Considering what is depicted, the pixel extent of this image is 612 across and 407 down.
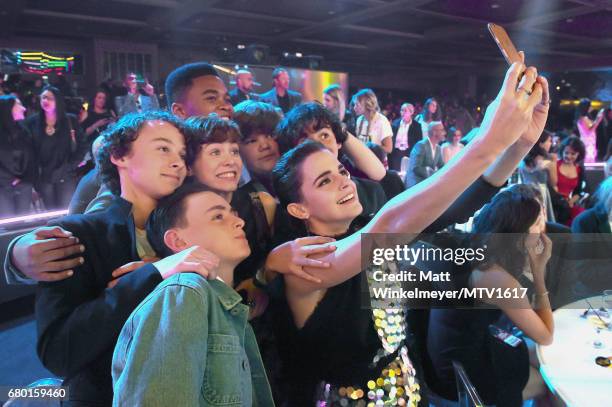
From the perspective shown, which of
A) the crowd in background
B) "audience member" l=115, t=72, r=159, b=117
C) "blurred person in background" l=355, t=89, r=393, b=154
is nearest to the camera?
the crowd in background

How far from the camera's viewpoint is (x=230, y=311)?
2.74 feet

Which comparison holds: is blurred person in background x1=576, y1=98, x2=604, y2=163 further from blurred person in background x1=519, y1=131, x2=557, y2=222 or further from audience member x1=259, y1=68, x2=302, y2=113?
audience member x1=259, y1=68, x2=302, y2=113

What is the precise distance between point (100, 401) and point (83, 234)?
34cm

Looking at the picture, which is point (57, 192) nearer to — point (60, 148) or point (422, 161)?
point (60, 148)

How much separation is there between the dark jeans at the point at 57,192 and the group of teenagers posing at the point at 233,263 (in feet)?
10.8

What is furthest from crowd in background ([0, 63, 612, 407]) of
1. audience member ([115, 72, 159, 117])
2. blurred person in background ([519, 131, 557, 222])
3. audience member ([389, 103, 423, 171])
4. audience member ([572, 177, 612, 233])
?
audience member ([389, 103, 423, 171])

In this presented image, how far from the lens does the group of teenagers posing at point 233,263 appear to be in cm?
76

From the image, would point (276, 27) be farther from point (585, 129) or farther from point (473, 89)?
point (473, 89)

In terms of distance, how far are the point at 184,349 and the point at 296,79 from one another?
790 cm

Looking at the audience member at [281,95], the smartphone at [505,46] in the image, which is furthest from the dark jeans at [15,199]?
the smartphone at [505,46]

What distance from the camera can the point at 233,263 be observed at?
945 mm

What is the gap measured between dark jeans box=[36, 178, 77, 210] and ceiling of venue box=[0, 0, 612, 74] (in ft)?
9.38

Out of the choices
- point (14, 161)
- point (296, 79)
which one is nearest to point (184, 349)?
point (14, 161)

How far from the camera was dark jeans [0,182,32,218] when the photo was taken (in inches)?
143
